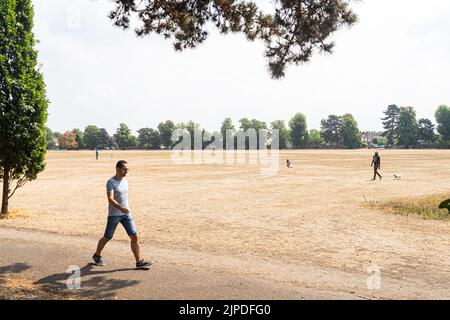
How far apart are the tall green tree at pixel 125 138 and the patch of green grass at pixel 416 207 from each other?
14428 centimetres

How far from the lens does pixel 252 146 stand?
137750 mm

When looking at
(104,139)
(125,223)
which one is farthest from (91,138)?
(125,223)

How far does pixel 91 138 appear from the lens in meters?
156

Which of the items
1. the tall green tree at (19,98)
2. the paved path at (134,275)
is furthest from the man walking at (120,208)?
the tall green tree at (19,98)

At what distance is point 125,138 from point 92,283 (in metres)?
151

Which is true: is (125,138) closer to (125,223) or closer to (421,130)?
(421,130)

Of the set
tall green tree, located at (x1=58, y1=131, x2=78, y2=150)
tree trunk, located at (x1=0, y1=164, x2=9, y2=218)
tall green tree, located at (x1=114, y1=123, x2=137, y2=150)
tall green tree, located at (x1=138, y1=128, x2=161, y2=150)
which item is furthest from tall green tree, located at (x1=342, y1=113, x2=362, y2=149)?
tree trunk, located at (x1=0, y1=164, x2=9, y2=218)

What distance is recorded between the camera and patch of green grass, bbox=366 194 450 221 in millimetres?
12500

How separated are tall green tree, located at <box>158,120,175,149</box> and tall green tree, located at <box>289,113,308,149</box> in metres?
47.4

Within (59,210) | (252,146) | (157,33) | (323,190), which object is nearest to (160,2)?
(157,33)

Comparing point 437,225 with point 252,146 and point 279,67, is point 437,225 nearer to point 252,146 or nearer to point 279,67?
point 279,67

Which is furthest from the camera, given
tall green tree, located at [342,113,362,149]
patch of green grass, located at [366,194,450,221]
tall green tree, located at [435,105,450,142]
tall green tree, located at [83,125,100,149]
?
tall green tree, located at [83,125,100,149]

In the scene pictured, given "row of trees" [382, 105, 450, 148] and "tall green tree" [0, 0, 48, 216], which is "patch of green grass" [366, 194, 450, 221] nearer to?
"tall green tree" [0, 0, 48, 216]
